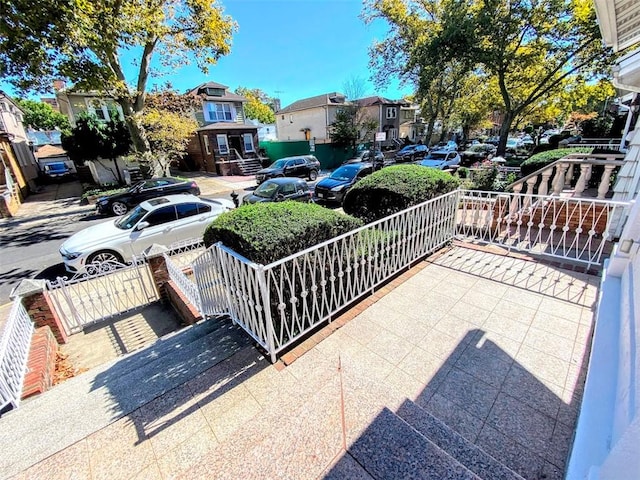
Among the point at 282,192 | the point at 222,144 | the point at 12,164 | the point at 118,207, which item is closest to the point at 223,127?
the point at 222,144

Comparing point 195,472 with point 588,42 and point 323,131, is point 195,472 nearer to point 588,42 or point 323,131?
point 588,42

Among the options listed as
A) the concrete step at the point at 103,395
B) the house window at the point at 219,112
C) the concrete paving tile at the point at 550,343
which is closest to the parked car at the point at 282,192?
the concrete step at the point at 103,395

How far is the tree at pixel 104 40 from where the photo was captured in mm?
8648

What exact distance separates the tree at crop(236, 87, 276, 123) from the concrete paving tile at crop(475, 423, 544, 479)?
191 feet

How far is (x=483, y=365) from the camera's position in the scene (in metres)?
2.78

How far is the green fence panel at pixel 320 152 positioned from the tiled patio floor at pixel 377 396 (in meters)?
22.0

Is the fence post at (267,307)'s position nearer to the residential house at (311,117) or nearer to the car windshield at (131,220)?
the car windshield at (131,220)

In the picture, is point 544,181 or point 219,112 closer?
point 544,181

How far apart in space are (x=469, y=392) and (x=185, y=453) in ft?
7.72

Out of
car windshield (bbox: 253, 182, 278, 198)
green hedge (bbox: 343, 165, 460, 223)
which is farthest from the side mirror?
green hedge (bbox: 343, 165, 460, 223)

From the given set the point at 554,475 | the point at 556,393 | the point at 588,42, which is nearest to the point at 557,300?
the point at 556,393

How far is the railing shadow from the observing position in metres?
1.61

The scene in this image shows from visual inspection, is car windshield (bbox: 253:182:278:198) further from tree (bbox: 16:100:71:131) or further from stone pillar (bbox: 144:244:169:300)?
tree (bbox: 16:100:71:131)

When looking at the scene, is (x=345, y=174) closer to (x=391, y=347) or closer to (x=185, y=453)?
(x=391, y=347)
